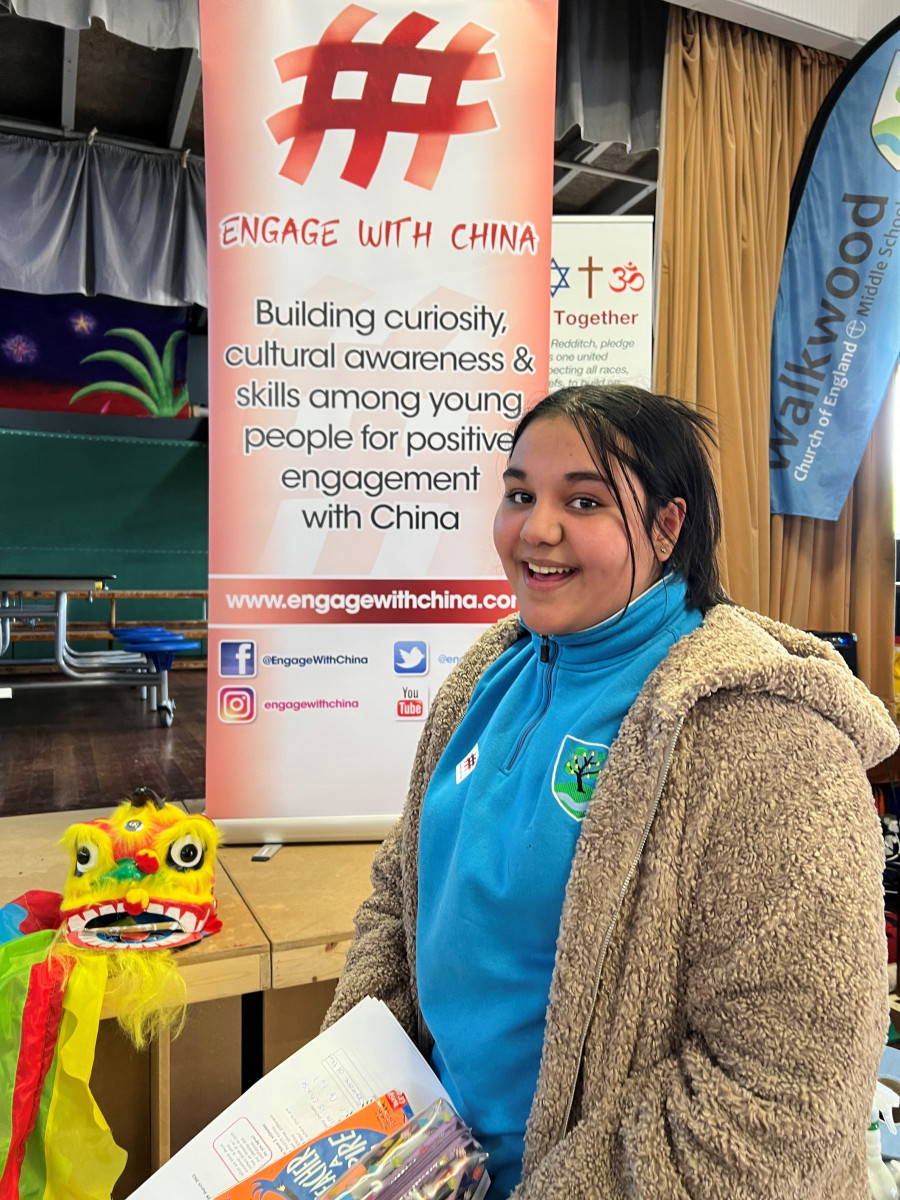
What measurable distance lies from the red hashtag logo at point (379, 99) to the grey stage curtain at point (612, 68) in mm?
1529

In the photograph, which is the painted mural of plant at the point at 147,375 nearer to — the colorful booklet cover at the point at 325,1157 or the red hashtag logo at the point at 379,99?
the red hashtag logo at the point at 379,99

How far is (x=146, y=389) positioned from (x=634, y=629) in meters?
8.15

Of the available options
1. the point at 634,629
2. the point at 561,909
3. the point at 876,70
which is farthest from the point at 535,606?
the point at 876,70

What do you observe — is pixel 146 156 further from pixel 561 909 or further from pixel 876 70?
pixel 561 909

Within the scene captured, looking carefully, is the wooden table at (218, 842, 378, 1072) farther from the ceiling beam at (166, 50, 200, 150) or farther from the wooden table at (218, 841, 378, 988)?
the ceiling beam at (166, 50, 200, 150)

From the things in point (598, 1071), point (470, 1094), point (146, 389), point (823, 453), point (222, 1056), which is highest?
point (146, 389)

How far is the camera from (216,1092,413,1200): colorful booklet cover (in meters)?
0.87

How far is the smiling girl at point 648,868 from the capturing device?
658 millimetres

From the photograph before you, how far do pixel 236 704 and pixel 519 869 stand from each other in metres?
1.24

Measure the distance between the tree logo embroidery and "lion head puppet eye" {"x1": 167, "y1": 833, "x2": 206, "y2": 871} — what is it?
953 millimetres

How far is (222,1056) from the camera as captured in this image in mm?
1696

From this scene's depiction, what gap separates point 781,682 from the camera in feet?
2.44

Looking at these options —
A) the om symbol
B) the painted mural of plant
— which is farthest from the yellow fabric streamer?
the painted mural of plant

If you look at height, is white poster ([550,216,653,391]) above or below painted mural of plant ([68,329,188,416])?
below
